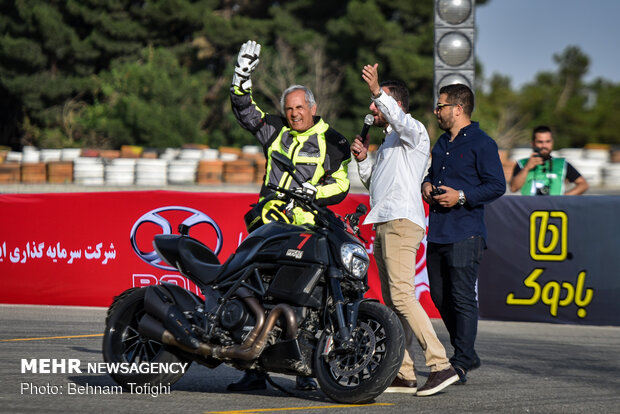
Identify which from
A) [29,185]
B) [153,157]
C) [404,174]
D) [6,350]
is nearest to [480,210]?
[404,174]

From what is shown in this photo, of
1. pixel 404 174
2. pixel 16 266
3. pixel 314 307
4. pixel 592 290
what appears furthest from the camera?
pixel 16 266

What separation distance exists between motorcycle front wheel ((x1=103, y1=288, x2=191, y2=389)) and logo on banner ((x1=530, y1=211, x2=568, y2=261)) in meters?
5.19

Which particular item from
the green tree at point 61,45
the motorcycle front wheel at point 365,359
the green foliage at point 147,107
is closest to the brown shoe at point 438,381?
the motorcycle front wheel at point 365,359

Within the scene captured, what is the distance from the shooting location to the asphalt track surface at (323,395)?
18.9 ft

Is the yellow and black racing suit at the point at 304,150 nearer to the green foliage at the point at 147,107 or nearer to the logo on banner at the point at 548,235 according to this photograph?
the logo on banner at the point at 548,235

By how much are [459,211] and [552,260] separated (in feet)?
13.2

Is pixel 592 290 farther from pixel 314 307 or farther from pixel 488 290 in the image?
pixel 314 307

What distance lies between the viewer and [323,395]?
6219 millimetres

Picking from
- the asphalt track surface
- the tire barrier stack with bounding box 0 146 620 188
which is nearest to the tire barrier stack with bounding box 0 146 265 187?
the tire barrier stack with bounding box 0 146 620 188

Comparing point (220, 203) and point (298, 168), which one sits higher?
point (298, 168)

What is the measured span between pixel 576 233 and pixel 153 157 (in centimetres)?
2548

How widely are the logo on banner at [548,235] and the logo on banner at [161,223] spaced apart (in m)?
3.26

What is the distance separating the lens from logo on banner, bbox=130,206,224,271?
1056cm

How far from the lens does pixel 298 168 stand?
6664 millimetres
